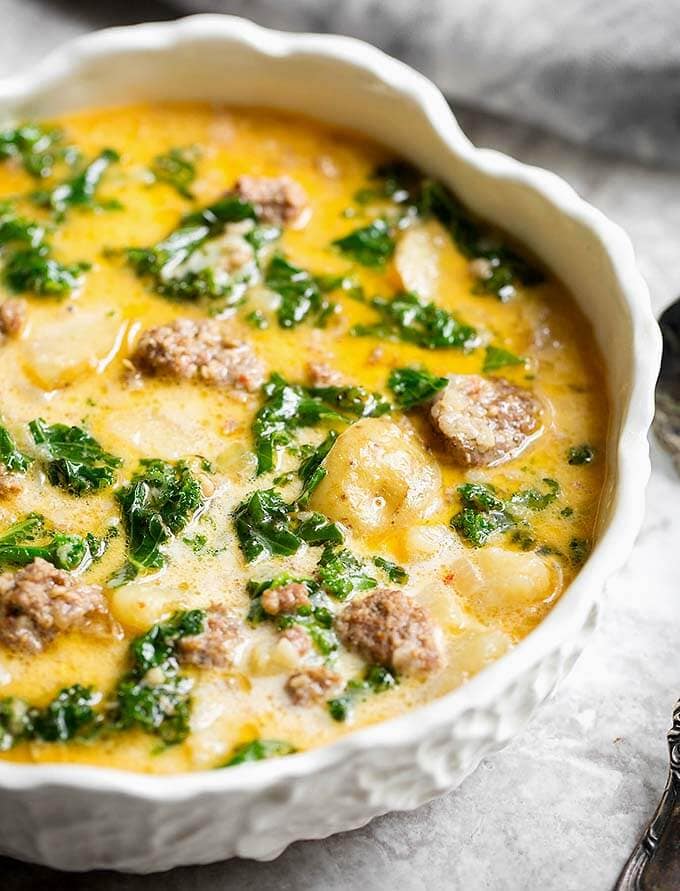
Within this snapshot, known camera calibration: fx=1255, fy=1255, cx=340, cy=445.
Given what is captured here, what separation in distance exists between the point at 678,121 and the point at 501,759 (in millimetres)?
3300

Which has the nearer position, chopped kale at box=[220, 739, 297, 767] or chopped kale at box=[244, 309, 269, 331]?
chopped kale at box=[220, 739, 297, 767]

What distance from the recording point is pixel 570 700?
4430 millimetres

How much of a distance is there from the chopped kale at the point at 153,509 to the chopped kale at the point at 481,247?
1456mm

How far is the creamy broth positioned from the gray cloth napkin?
981 millimetres

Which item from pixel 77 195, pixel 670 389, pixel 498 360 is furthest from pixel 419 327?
pixel 77 195

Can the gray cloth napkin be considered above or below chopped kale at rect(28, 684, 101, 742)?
above

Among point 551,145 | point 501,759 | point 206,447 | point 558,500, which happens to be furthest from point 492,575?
point 551,145

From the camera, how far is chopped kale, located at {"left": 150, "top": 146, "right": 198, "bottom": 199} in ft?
17.2

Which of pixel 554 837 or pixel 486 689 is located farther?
pixel 554 837

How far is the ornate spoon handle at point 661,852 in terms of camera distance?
3850 millimetres

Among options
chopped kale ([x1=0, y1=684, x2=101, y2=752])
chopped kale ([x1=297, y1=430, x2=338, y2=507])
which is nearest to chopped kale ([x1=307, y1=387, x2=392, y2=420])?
chopped kale ([x1=297, y1=430, x2=338, y2=507])

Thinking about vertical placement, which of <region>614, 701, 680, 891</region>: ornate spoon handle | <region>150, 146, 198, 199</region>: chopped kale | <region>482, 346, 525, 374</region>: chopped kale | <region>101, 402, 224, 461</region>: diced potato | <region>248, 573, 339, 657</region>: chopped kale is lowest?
<region>614, 701, 680, 891</region>: ornate spoon handle

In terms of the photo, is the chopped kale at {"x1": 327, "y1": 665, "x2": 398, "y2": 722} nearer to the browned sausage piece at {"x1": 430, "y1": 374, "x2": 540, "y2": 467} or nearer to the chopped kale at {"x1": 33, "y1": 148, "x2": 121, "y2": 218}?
the browned sausage piece at {"x1": 430, "y1": 374, "x2": 540, "y2": 467}

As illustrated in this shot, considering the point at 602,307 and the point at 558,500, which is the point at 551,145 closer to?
the point at 602,307
